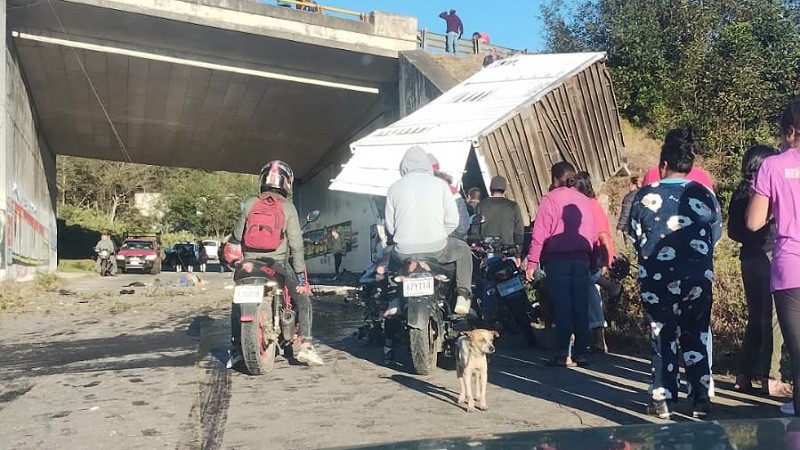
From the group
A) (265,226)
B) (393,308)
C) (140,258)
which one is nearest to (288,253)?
(265,226)

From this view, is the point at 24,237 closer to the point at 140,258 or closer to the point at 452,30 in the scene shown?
the point at 140,258

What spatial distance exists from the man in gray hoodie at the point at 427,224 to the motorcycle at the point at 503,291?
3.40 feet

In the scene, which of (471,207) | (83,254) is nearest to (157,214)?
(83,254)

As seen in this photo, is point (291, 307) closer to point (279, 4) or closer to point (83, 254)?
point (279, 4)

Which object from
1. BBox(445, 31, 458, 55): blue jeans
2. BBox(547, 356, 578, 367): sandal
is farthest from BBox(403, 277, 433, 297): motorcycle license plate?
BBox(445, 31, 458, 55): blue jeans

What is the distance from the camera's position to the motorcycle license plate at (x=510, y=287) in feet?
24.0

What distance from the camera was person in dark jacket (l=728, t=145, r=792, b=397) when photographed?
515 cm

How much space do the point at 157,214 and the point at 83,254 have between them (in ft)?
50.1

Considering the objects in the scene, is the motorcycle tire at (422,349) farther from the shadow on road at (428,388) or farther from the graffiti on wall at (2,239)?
the graffiti on wall at (2,239)

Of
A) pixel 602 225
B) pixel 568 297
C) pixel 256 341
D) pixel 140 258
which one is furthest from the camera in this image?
pixel 140 258

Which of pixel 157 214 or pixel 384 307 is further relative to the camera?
pixel 157 214

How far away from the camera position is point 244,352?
6113 mm

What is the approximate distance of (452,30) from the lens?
2309 cm

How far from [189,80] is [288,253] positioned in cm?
1710
